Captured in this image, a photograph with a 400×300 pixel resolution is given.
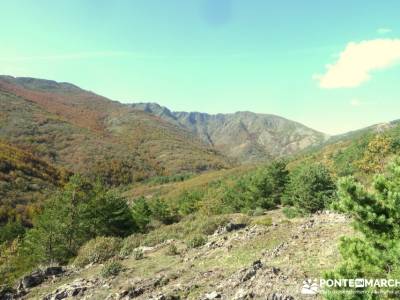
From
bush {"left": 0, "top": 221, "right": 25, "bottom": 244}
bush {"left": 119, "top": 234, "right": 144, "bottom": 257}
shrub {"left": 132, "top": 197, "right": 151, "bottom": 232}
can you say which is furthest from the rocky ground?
bush {"left": 0, "top": 221, "right": 25, "bottom": 244}

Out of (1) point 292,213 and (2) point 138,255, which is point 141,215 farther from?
(2) point 138,255

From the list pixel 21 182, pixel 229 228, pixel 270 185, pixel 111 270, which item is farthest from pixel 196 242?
pixel 21 182

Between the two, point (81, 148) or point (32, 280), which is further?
point (81, 148)

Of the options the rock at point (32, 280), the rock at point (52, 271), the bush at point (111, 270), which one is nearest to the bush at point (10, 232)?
the rock at point (52, 271)

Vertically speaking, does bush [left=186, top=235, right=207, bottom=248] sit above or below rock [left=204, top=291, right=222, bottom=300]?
below

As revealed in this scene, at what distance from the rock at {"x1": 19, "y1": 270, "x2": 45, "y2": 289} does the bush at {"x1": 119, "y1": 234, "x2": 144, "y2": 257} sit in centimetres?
473

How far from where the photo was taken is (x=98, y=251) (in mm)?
23453

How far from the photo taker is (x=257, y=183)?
41.5 m

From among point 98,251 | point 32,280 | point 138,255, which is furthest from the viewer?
point 98,251

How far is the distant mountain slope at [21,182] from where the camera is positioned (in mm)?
62469

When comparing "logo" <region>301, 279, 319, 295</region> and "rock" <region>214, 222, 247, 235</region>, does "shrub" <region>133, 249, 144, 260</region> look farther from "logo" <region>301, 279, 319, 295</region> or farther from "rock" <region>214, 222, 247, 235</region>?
"logo" <region>301, 279, 319, 295</region>

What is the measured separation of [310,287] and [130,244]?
16238 mm

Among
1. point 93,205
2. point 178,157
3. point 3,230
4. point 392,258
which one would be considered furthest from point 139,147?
point 392,258

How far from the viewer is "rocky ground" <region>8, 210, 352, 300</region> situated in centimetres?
1236
